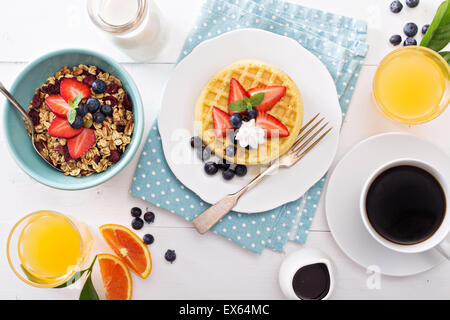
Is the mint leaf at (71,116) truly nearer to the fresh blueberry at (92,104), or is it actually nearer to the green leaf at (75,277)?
the fresh blueberry at (92,104)

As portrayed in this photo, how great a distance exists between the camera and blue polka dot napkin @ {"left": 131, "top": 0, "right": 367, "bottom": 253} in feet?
4.83

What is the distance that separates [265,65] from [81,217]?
884 mm

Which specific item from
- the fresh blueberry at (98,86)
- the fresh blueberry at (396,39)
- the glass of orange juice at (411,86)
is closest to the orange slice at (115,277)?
the fresh blueberry at (98,86)

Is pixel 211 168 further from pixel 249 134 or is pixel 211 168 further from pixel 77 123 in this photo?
pixel 77 123

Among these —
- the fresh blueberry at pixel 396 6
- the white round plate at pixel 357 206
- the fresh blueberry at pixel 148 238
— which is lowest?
the fresh blueberry at pixel 148 238

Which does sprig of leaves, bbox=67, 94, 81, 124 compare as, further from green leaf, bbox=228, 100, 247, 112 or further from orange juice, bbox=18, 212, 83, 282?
green leaf, bbox=228, 100, 247, 112

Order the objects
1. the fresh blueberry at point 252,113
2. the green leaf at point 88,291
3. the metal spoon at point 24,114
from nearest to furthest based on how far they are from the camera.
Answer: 1. the metal spoon at point 24,114
2. the fresh blueberry at point 252,113
3. the green leaf at point 88,291

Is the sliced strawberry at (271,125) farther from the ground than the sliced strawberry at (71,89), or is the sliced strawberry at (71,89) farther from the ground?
the sliced strawberry at (71,89)

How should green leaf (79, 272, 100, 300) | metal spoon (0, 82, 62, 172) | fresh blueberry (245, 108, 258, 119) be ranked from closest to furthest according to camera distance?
1. metal spoon (0, 82, 62, 172)
2. fresh blueberry (245, 108, 258, 119)
3. green leaf (79, 272, 100, 300)

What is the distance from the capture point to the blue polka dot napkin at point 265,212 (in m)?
1.47

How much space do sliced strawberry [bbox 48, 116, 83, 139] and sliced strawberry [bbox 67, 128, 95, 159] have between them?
0.02 meters

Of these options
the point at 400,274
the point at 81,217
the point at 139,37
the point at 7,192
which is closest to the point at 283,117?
the point at 139,37

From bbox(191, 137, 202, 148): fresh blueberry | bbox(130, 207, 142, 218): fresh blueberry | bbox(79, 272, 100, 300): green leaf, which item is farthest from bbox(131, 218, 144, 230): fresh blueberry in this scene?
bbox(191, 137, 202, 148): fresh blueberry

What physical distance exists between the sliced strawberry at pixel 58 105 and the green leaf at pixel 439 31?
4.10 feet
